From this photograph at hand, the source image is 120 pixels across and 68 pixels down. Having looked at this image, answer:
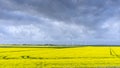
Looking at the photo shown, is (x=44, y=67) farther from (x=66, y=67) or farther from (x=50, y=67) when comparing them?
(x=66, y=67)

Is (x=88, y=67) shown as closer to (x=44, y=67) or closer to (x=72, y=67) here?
(x=72, y=67)

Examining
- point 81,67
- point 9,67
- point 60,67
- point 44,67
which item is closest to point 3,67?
point 9,67

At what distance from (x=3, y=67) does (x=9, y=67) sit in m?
0.72

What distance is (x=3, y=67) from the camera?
29.2 m

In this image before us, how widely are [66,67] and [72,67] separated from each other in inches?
35.1

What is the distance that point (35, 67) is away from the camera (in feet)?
98.1

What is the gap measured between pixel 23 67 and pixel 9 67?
1694 millimetres

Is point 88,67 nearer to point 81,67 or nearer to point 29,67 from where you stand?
point 81,67

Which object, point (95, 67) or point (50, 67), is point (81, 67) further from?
point (50, 67)

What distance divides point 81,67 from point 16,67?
7997 mm

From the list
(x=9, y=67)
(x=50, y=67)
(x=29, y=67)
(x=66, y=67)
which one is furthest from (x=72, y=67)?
(x=9, y=67)

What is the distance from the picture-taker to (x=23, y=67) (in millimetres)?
29641

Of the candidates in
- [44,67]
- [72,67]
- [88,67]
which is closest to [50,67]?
[44,67]

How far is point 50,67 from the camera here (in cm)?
3014
